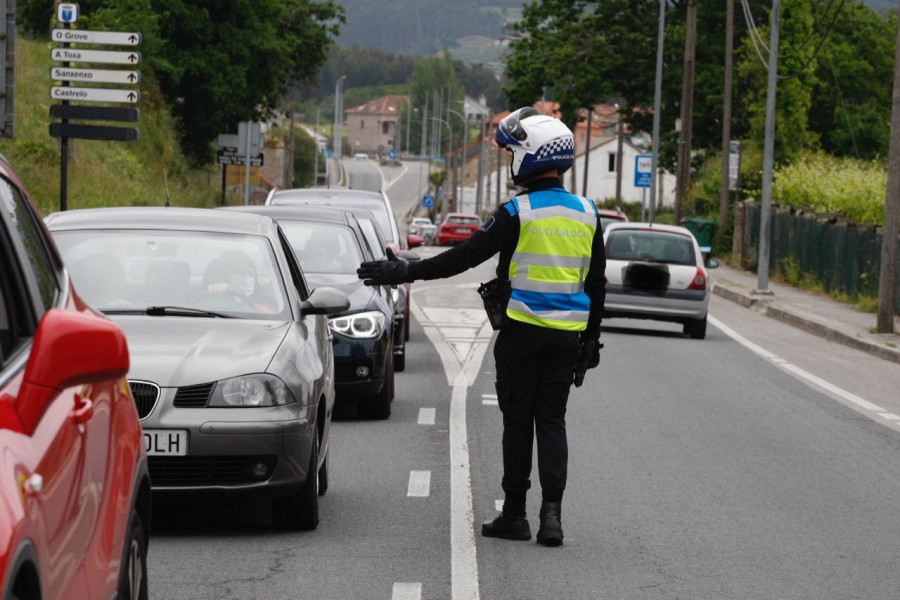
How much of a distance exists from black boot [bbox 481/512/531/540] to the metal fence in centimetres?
1806

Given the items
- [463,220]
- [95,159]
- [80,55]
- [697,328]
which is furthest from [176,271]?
[463,220]

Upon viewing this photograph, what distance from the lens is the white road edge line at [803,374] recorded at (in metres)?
14.8

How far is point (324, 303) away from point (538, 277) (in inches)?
51.9

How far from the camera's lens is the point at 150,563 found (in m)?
6.85

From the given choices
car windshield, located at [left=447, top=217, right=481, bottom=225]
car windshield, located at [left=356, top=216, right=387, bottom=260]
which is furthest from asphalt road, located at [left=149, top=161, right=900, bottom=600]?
car windshield, located at [left=447, top=217, right=481, bottom=225]

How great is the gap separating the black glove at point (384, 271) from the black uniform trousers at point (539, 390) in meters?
0.54

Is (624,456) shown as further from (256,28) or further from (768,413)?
(256,28)

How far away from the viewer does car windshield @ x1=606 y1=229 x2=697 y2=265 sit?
908 inches

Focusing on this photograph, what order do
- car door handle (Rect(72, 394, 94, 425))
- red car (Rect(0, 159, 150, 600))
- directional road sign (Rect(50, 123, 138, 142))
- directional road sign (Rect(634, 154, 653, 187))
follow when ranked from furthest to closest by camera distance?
directional road sign (Rect(634, 154, 653, 187)), directional road sign (Rect(50, 123, 138, 142)), car door handle (Rect(72, 394, 94, 425)), red car (Rect(0, 159, 150, 600))

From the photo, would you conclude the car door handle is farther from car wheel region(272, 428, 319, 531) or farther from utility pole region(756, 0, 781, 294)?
utility pole region(756, 0, 781, 294)

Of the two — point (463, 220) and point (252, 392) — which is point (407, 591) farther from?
point (463, 220)

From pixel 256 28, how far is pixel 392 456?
137 feet

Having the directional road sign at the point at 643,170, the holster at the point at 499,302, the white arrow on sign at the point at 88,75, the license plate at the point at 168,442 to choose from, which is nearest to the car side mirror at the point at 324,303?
the holster at the point at 499,302

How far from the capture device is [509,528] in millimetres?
7613
